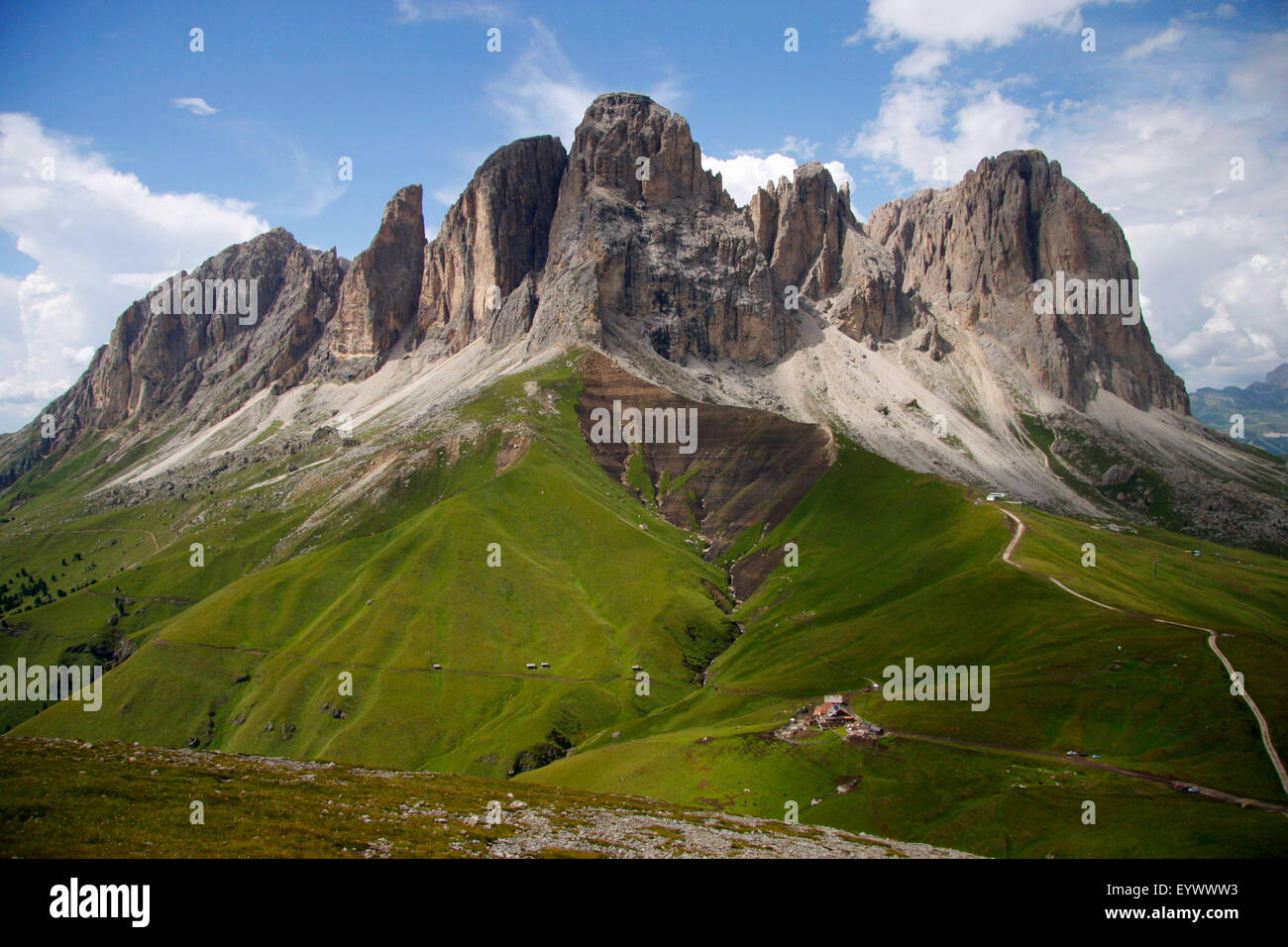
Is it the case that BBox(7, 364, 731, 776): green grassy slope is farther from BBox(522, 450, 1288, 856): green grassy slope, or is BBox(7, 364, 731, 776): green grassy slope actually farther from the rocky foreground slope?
the rocky foreground slope

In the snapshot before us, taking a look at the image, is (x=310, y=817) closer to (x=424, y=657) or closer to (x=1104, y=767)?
(x=1104, y=767)

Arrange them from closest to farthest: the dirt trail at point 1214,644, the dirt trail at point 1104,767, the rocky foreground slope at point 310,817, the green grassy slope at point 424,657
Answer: the rocky foreground slope at point 310,817, the dirt trail at point 1104,767, the dirt trail at point 1214,644, the green grassy slope at point 424,657

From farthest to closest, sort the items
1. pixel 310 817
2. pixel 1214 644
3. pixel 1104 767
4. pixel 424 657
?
pixel 424 657
pixel 1214 644
pixel 1104 767
pixel 310 817

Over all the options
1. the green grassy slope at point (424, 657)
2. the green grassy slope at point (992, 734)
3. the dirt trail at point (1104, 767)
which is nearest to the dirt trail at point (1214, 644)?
the green grassy slope at point (992, 734)

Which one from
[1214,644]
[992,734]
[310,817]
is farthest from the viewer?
[1214,644]

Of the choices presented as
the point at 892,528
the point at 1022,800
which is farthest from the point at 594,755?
the point at 892,528

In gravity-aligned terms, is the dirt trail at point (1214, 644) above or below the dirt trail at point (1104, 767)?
above

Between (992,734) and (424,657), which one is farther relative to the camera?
(424,657)

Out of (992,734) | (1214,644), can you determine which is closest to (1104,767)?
(992,734)

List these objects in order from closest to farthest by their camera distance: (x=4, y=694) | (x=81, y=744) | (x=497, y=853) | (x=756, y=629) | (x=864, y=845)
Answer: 1. (x=497, y=853)
2. (x=81, y=744)
3. (x=864, y=845)
4. (x=756, y=629)
5. (x=4, y=694)

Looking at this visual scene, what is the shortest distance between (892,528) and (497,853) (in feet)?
571

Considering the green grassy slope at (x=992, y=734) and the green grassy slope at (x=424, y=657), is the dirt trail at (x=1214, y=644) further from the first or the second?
the green grassy slope at (x=424, y=657)
